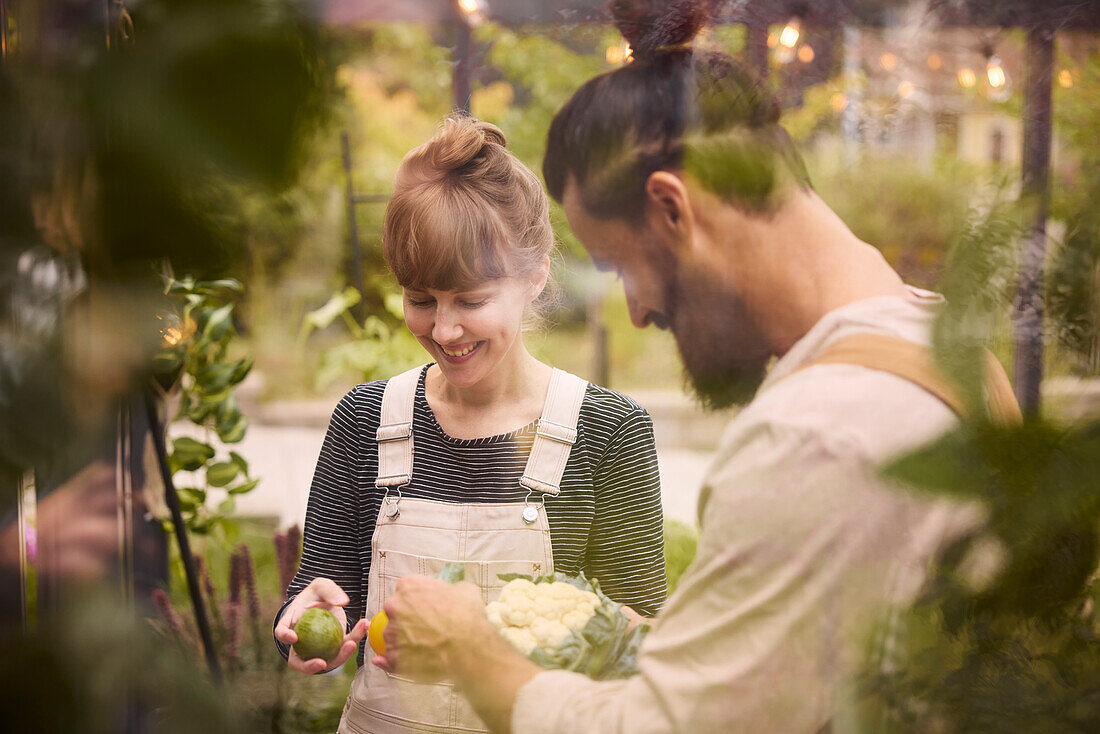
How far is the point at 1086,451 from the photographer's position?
1.47 ft

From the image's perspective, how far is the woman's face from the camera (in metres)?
0.88

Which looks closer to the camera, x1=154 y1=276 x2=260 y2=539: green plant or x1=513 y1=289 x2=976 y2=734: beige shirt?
x1=513 y1=289 x2=976 y2=734: beige shirt

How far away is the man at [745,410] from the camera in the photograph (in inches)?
26.7

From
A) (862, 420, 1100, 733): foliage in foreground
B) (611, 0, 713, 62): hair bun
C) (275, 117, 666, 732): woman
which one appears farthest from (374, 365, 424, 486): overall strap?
(862, 420, 1100, 733): foliage in foreground

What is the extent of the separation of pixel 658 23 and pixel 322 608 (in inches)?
30.7

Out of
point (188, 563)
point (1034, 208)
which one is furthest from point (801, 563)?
point (188, 563)

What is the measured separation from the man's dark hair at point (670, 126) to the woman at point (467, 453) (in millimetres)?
83

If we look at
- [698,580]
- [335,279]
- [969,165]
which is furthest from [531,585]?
[969,165]

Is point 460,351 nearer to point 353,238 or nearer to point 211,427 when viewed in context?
point 353,238

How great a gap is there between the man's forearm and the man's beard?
0.34m

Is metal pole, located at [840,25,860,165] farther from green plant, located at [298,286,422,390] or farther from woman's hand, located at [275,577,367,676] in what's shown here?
woman's hand, located at [275,577,367,676]

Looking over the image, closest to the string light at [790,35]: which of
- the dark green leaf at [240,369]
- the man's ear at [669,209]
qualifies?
the man's ear at [669,209]

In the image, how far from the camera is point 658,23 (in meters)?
0.79

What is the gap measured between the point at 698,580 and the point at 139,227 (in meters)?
0.57
